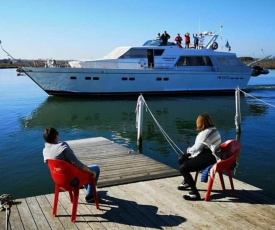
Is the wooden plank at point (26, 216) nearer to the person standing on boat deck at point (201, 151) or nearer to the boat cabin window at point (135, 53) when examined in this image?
the person standing on boat deck at point (201, 151)

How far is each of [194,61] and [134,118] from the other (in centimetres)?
1094

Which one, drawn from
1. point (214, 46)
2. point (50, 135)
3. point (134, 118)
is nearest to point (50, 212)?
point (50, 135)

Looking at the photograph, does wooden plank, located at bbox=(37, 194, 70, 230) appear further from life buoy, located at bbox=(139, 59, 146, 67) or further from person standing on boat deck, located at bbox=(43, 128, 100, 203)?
life buoy, located at bbox=(139, 59, 146, 67)

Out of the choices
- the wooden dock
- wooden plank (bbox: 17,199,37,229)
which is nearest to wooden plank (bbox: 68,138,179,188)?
the wooden dock

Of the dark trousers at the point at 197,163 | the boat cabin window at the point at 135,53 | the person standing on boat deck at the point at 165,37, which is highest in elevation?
the person standing on boat deck at the point at 165,37

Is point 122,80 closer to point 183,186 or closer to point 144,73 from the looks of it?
point 144,73

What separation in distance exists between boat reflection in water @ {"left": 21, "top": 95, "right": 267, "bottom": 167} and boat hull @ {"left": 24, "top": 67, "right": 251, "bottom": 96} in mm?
836

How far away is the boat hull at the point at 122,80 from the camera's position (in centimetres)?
2411

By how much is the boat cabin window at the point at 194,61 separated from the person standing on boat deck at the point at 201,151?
21688mm

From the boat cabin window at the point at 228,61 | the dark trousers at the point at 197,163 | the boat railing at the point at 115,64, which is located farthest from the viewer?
the boat cabin window at the point at 228,61

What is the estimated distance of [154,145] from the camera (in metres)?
11.9

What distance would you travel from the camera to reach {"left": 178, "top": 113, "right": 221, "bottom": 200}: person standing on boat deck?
4.94 m

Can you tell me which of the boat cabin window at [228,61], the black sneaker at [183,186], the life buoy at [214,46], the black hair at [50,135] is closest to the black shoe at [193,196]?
the black sneaker at [183,186]

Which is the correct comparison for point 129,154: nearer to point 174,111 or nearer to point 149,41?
point 174,111
